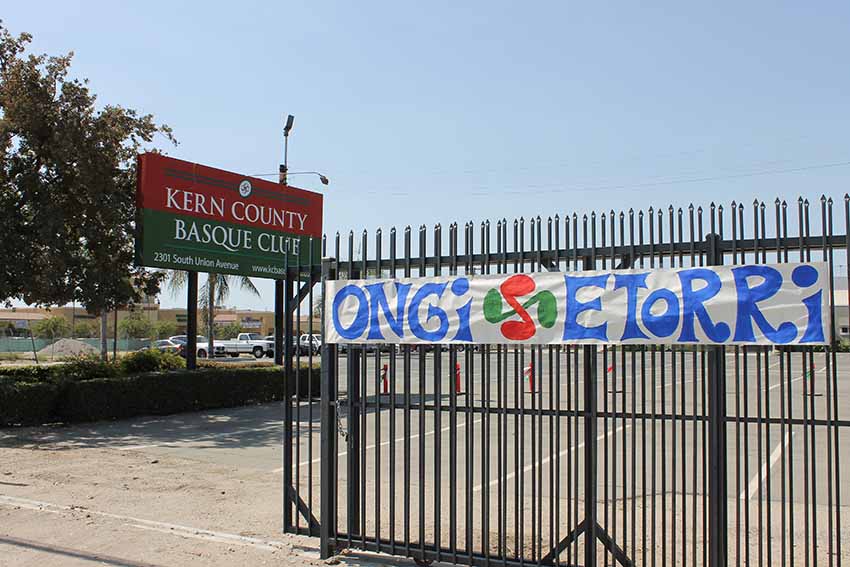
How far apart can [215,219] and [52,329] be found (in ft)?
218

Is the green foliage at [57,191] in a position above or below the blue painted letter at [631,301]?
above

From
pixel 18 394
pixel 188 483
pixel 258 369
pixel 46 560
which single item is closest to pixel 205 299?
pixel 258 369

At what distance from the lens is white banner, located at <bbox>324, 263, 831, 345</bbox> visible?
505 centimetres

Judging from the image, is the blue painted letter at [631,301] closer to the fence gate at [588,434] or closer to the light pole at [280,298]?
the fence gate at [588,434]

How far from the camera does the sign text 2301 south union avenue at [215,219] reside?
16891 millimetres

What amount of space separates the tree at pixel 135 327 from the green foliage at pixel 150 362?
212ft

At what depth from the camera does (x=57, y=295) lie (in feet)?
54.2

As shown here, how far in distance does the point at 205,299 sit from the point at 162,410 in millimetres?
34158

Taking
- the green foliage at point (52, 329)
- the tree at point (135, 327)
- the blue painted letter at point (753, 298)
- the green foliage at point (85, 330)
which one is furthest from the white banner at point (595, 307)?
the green foliage at point (85, 330)

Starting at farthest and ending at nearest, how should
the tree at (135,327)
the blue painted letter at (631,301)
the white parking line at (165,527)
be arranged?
the tree at (135,327) → the white parking line at (165,527) → the blue painted letter at (631,301)

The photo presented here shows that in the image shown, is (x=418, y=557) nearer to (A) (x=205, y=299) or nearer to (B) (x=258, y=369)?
(B) (x=258, y=369)

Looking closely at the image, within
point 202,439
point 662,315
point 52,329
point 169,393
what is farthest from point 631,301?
point 52,329

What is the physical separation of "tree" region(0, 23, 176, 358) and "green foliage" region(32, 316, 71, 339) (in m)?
64.9

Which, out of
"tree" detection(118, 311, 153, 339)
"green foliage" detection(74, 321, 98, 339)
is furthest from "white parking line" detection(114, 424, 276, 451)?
"green foliage" detection(74, 321, 98, 339)
